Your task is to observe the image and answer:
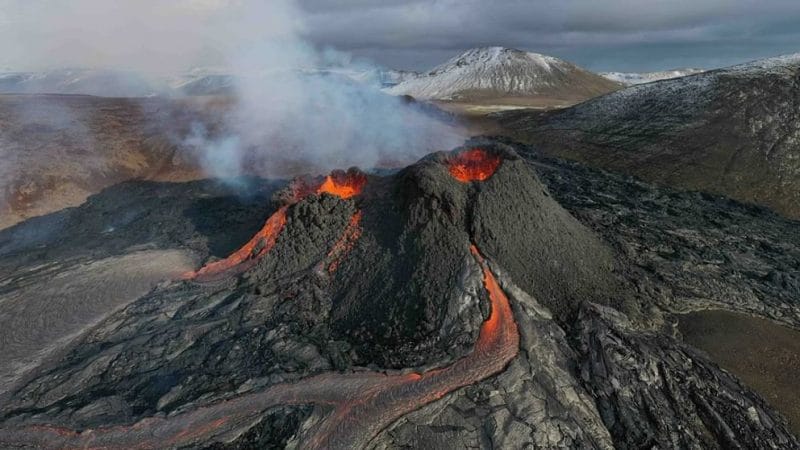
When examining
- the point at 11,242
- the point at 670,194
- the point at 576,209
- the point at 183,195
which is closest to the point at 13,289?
the point at 11,242

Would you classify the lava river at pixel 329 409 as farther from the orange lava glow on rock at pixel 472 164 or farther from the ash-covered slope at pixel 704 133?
the ash-covered slope at pixel 704 133

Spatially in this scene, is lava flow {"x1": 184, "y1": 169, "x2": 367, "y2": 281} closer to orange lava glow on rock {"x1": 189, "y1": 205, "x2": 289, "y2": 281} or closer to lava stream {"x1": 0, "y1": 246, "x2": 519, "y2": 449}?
orange lava glow on rock {"x1": 189, "y1": 205, "x2": 289, "y2": 281}

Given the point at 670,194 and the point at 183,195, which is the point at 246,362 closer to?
the point at 183,195

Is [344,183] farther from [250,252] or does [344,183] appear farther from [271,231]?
[250,252]

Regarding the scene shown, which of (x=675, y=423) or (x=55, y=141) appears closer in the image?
(x=675, y=423)

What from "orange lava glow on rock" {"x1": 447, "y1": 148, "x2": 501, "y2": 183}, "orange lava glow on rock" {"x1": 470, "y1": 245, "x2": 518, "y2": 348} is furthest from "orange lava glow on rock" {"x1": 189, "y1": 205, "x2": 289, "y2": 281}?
"orange lava glow on rock" {"x1": 470, "y1": 245, "x2": 518, "y2": 348}
